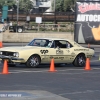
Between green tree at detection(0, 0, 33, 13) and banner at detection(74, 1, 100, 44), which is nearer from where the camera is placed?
banner at detection(74, 1, 100, 44)

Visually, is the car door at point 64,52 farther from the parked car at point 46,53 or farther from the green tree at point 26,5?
the green tree at point 26,5

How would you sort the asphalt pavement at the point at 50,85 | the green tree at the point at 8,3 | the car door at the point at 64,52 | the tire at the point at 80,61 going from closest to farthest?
the asphalt pavement at the point at 50,85 → the car door at the point at 64,52 → the tire at the point at 80,61 → the green tree at the point at 8,3

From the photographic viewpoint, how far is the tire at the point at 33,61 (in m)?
19.9

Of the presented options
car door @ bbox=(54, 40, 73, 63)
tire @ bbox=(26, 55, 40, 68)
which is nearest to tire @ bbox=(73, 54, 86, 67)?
car door @ bbox=(54, 40, 73, 63)

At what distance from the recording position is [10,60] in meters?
19.8

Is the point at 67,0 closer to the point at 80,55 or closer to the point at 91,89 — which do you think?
the point at 80,55

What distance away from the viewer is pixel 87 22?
141ft

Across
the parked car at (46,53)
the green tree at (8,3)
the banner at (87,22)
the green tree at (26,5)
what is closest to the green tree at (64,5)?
the green tree at (26,5)

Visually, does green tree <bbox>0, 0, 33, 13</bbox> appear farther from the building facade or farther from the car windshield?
the car windshield

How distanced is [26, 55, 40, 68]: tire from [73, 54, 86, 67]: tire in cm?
214

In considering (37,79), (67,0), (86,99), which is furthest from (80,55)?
(67,0)

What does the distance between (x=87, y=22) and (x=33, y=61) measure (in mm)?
23664

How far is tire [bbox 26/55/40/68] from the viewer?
65.4ft

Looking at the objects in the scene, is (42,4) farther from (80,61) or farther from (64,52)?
(64,52)
